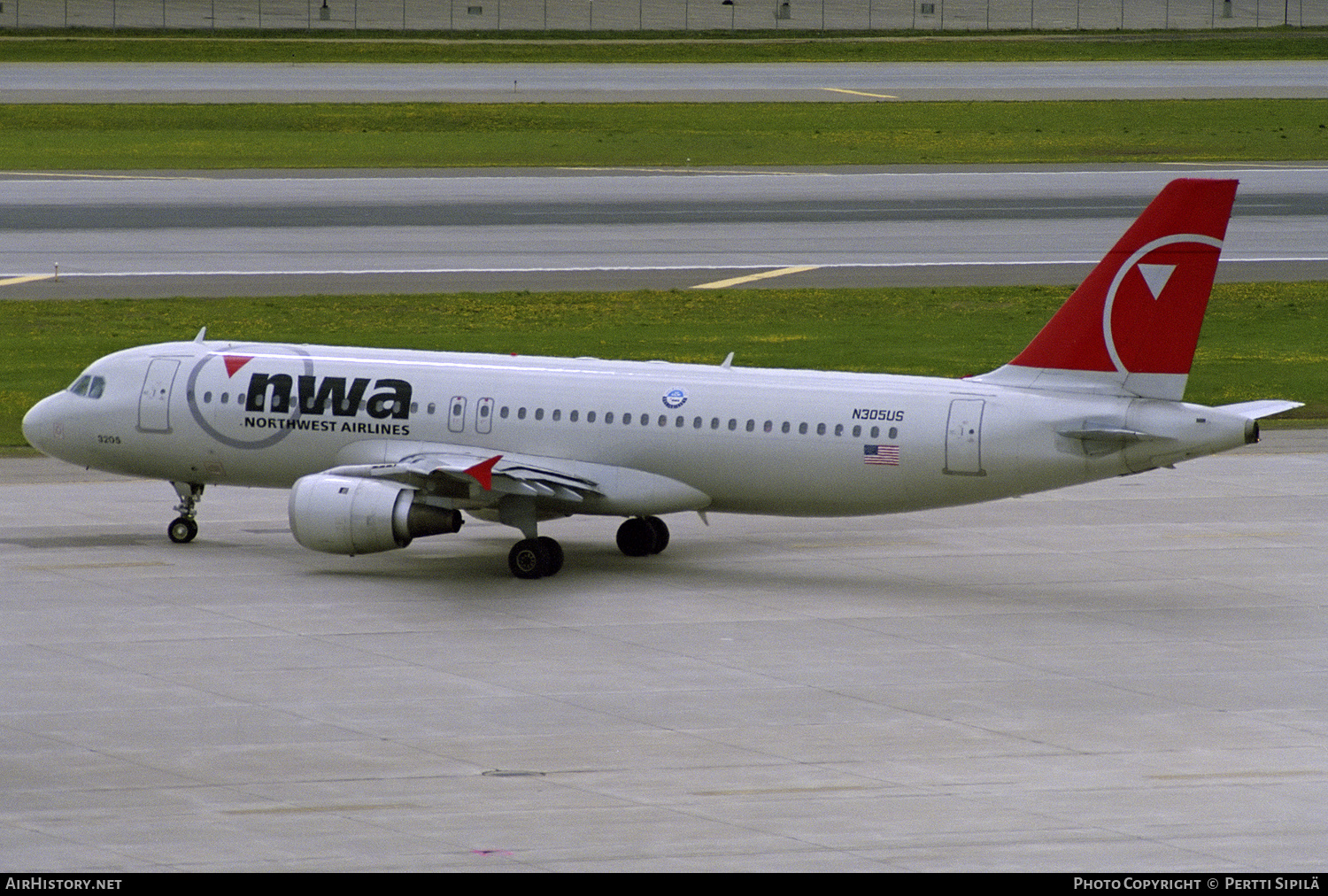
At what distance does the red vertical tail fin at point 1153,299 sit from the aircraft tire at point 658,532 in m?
8.67

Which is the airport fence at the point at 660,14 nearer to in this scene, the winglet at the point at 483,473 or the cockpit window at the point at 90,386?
the cockpit window at the point at 90,386

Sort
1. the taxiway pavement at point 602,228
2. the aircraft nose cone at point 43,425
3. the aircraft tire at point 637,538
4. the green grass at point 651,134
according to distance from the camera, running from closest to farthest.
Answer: the aircraft tire at point 637,538 < the aircraft nose cone at point 43,425 < the taxiway pavement at point 602,228 < the green grass at point 651,134

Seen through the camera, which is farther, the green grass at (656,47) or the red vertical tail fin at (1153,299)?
the green grass at (656,47)

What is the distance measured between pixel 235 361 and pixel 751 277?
3582 centimetres

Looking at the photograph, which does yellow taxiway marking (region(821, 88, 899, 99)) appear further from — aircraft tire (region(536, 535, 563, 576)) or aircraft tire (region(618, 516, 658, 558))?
aircraft tire (region(536, 535, 563, 576))

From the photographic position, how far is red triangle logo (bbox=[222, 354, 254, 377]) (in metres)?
38.3

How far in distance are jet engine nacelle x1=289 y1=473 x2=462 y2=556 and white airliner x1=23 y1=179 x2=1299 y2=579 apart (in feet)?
0.15

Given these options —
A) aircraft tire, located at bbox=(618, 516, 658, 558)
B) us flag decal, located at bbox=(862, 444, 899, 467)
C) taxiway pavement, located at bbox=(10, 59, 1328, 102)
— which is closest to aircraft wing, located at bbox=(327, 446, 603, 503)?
aircraft tire, located at bbox=(618, 516, 658, 558)

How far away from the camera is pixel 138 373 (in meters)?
39.0

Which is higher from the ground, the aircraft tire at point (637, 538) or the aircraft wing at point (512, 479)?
the aircraft wing at point (512, 479)

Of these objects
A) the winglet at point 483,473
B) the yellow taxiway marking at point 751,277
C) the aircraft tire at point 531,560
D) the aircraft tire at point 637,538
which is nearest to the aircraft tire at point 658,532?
the aircraft tire at point 637,538

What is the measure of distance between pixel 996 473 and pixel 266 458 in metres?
14.5

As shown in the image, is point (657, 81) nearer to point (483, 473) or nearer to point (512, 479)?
point (512, 479)

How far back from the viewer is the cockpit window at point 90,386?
3925 cm
